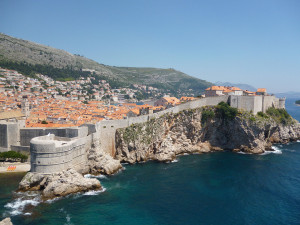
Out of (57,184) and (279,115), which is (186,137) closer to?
(279,115)

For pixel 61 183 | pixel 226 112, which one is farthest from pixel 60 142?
pixel 226 112

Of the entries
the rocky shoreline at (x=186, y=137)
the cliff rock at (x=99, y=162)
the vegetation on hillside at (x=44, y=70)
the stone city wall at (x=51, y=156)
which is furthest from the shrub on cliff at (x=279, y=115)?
the vegetation on hillside at (x=44, y=70)

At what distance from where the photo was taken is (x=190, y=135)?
40750 mm

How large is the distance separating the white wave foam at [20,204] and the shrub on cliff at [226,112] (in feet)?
100

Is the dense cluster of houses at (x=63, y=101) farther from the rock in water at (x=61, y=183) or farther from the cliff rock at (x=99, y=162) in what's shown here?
the rock in water at (x=61, y=183)

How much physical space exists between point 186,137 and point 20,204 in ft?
85.3

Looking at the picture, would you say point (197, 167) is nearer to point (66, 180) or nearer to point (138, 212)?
point (138, 212)

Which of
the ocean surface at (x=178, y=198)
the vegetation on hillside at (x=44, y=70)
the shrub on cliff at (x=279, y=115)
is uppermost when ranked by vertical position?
the vegetation on hillside at (x=44, y=70)

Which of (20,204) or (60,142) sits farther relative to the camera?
(60,142)

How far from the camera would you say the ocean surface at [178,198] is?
66.0 ft

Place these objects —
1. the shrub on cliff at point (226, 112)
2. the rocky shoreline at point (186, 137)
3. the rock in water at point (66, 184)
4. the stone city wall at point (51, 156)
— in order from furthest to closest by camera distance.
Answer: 1. the shrub on cliff at point (226, 112)
2. the rocky shoreline at point (186, 137)
3. the stone city wall at point (51, 156)
4. the rock in water at point (66, 184)

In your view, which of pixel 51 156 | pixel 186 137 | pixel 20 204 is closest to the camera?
pixel 20 204

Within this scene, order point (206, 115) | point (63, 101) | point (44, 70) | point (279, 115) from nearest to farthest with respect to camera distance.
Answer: point (206, 115) → point (279, 115) → point (63, 101) → point (44, 70)

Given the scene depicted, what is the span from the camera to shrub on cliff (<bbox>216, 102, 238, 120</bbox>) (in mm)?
41281
